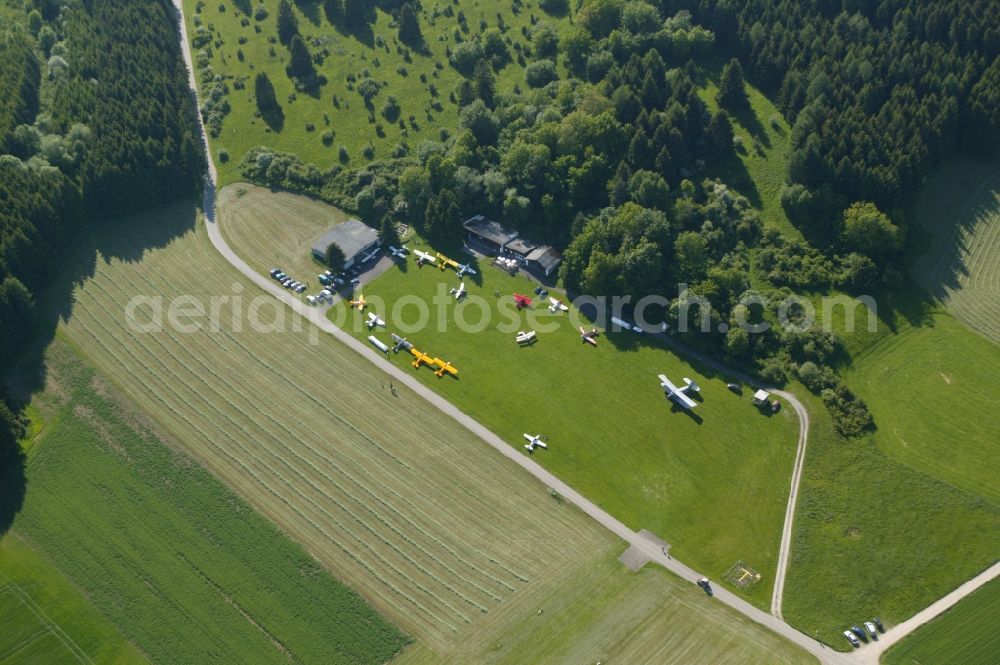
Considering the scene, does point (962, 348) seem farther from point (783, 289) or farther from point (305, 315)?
point (305, 315)

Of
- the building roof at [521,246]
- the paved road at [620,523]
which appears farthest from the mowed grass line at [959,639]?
the building roof at [521,246]

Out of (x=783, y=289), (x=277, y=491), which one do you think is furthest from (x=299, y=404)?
(x=783, y=289)

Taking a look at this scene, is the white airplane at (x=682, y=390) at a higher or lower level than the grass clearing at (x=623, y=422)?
higher

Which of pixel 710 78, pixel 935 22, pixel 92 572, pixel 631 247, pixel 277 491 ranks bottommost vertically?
pixel 92 572

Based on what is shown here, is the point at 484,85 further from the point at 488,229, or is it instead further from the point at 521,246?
the point at 521,246

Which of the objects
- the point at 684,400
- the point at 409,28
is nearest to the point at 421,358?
the point at 684,400

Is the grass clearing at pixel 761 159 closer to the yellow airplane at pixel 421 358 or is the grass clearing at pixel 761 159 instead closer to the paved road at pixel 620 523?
the paved road at pixel 620 523

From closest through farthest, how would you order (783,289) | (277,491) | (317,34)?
(277,491), (783,289), (317,34)

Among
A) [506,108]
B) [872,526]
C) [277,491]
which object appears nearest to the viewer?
[872,526]
